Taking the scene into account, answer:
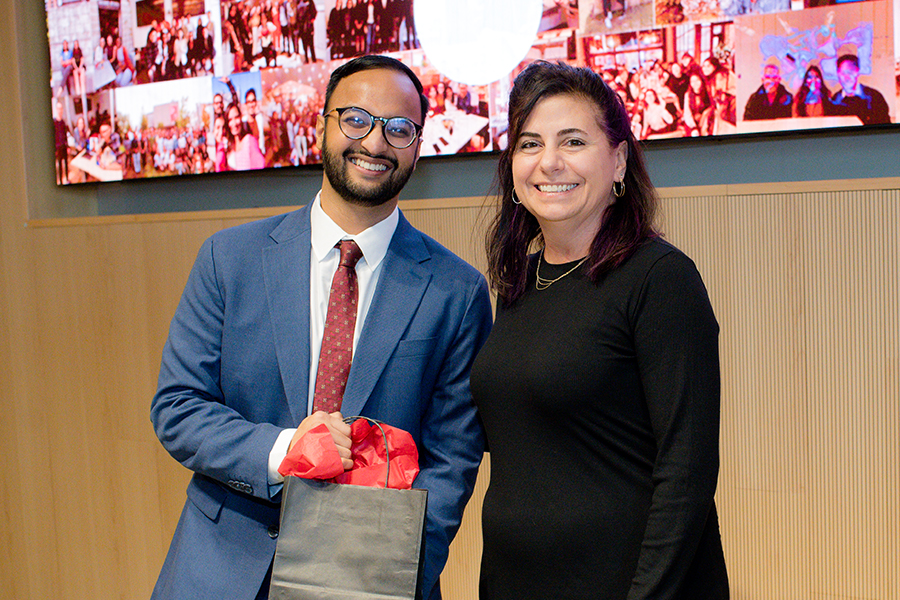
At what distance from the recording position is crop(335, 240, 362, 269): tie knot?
1.64 m

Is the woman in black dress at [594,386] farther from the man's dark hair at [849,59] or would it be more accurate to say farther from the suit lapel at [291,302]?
the man's dark hair at [849,59]

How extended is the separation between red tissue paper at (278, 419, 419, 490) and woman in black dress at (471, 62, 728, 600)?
187mm

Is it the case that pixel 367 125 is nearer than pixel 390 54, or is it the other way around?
pixel 367 125

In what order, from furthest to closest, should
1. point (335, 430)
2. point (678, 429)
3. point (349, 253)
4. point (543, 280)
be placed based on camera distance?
1. point (349, 253)
2. point (543, 280)
3. point (335, 430)
4. point (678, 429)

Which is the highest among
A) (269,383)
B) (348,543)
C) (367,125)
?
(367,125)

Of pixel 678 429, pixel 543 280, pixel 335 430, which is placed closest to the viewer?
pixel 678 429

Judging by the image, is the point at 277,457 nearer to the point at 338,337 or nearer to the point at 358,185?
the point at 338,337

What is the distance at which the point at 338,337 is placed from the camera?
1578 mm

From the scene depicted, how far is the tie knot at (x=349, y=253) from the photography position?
1639 millimetres

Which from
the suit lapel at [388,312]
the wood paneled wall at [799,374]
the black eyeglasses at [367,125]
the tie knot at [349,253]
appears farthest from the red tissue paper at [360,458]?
the wood paneled wall at [799,374]

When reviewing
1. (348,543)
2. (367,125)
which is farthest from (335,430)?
(367,125)

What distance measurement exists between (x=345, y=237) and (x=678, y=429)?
827 mm

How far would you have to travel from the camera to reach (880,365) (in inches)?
84.7

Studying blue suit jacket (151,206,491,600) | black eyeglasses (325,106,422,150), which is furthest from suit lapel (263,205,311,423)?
black eyeglasses (325,106,422,150)
